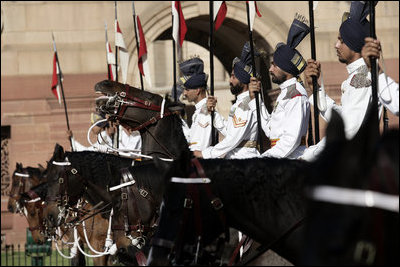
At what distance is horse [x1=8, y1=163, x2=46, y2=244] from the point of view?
47.8ft

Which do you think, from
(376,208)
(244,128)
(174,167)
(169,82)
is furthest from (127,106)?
(169,82)

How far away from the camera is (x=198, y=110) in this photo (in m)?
10.4

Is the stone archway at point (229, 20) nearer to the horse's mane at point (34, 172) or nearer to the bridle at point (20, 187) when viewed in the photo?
the horse's mane at point (34, 172)

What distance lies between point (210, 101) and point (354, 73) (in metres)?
3.68

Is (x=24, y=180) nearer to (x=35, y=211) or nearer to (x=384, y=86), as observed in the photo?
(x=35, y=211)

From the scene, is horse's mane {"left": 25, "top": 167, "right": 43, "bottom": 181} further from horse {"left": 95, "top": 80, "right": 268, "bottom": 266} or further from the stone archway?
horse {"left": 95, "top": 80, "right": 268, "bottom": 266}

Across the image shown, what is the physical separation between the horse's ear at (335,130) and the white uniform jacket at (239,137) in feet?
18.9

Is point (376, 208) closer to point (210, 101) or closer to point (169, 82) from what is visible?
point (210, 101)

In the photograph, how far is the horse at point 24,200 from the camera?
14562 mm

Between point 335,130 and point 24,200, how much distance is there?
11816 mm

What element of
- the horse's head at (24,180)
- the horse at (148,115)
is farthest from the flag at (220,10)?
the horse's head at (24,180)

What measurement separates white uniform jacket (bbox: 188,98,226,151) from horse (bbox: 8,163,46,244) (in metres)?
4.55

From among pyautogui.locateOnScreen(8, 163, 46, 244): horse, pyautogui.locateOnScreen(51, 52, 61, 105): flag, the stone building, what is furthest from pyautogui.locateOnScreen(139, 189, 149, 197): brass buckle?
the stone building

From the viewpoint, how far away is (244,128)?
9.08 meters
